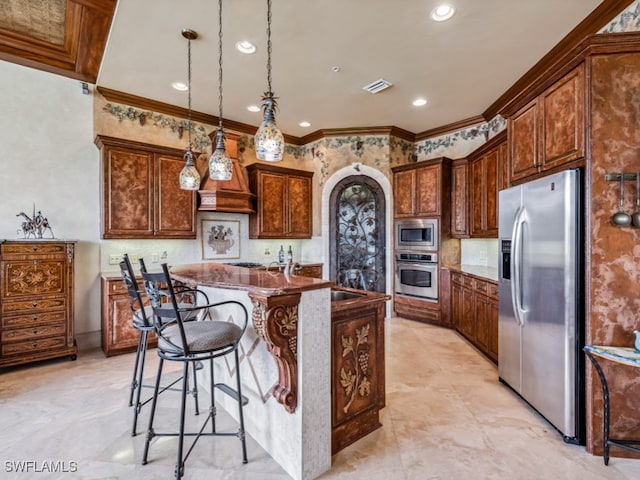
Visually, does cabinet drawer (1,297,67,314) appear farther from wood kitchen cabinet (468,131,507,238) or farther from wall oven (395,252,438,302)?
wood kitchen cabinet (468,131,507,238)

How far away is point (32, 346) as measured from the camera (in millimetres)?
3307

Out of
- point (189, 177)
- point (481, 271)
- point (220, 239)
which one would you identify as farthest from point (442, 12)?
point (220, 239)

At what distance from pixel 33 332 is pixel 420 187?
5.18m

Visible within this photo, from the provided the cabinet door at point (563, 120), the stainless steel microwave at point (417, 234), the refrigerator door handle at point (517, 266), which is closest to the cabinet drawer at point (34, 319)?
the refrigerator door handle at point (517, 266)

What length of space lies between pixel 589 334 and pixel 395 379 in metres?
1.65

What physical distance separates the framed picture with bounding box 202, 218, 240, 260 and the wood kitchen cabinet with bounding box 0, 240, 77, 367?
66.5 inches

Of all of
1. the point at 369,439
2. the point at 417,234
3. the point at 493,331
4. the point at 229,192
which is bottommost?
the point at 369,439

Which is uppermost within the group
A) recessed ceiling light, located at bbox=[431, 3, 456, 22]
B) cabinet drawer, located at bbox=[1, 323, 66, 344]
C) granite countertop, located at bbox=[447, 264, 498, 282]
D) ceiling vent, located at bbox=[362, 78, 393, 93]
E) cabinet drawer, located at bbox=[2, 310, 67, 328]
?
ceiling vent, located at bbox=[362, 78, 393, 93]

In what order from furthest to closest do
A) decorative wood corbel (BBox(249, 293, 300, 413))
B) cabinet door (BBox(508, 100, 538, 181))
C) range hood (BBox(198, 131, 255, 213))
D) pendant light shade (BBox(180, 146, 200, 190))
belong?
range hood (BBox(198, 131, 255, 213))
pendant light shade (BBox(180, 146, 200, 190))
cabinet door (BBox(508, 100, 538, 181))
decorative wood corbel (BBox(249, 293, 300, 413))

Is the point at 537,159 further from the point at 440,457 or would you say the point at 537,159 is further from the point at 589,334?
the point at 440,457

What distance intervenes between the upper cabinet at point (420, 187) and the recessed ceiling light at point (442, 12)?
2.37 meters

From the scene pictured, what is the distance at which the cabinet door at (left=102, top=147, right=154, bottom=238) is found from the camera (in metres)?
3.78

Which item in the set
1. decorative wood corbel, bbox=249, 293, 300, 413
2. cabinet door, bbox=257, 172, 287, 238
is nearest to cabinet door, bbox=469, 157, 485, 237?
cabinet door, bbox=257, 172, 287, 238

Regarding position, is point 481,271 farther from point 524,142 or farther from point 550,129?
point 550,129
